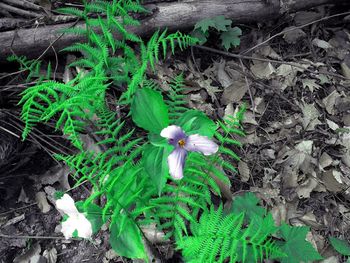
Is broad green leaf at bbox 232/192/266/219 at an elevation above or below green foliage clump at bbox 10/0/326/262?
below

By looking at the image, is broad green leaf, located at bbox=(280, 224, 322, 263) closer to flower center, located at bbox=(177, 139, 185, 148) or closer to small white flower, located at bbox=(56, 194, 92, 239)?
flower center, located at bbox=(177, 139, 185, 148)

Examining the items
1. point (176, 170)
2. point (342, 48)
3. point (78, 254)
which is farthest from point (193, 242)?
point (342, 48)

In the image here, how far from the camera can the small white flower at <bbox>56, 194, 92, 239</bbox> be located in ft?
5.91

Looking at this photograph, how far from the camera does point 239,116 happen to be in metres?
2.25

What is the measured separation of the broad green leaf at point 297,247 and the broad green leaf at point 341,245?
385mm

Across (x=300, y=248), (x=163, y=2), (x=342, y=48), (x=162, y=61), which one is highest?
(x=163, y=2)

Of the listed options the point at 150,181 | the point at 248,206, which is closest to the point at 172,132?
the point at 150,181

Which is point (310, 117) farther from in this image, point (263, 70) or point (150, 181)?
point (150, 181)

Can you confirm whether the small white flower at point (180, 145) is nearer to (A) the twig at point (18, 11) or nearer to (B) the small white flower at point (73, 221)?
(B) the small white flower at point (73, 221)

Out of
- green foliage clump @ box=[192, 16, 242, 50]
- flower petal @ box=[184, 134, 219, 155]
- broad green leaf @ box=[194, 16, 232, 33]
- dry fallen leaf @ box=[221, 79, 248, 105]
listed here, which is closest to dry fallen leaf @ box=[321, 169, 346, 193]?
dry fallen leaf @ box=[221, 79, 248, 105]

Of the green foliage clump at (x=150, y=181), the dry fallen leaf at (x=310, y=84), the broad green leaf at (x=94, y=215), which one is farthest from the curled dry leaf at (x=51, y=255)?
the dry fallen leaf at (x=310, y=84)

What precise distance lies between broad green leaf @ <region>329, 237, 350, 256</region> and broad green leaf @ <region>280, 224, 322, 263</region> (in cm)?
38

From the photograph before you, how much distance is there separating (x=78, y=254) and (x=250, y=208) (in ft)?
3.88

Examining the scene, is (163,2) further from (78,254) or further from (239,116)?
(78,254)
